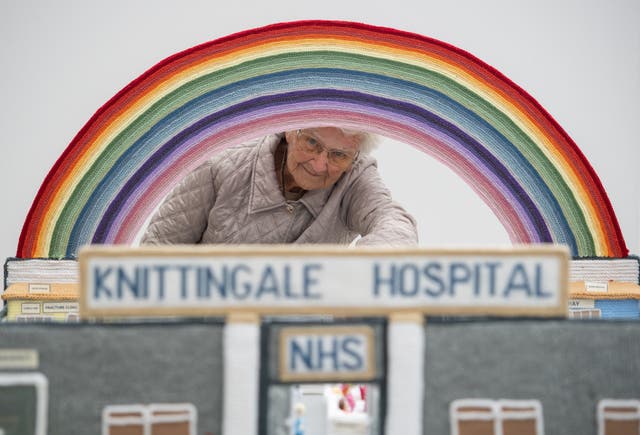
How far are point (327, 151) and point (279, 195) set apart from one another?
17 cm

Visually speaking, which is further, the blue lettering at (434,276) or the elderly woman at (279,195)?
the elderly woman at (279,195)

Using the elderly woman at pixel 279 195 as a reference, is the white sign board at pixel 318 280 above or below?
below

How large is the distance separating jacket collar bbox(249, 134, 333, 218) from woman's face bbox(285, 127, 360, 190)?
4 centimetres

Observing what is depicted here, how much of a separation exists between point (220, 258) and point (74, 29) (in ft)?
6.40

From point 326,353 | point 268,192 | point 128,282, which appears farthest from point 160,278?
point 268,192

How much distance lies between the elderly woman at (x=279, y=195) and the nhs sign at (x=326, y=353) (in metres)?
0.80

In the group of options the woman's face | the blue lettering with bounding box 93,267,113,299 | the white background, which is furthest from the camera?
the white background

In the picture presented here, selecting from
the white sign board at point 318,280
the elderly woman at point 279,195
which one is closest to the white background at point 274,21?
the elderly woman at point 279,195

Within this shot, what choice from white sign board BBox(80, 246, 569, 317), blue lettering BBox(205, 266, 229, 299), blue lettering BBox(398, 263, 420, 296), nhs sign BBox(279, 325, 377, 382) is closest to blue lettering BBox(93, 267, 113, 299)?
white sign board BBox(80, 246, 569, 317)

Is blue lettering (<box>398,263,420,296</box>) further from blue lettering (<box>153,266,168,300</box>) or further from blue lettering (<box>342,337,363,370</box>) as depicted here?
blue lettering (<box>153,266,168,300</box>)

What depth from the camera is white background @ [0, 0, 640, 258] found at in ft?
8.25

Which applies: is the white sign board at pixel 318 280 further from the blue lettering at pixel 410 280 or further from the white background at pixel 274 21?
the white background at pixel 274 21

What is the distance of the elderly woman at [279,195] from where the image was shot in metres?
1.71

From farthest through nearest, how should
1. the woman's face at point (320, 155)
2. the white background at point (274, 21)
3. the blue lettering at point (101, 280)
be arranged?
the white background at point (274, 21)
the woman's face at point (320, 155)
the blue lettering at point (101, 280)
